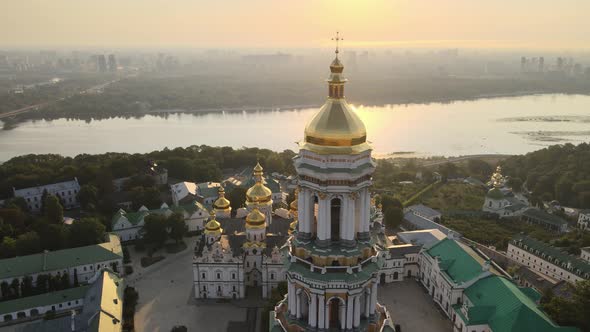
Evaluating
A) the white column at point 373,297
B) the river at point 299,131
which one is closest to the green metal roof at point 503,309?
the white column at point 373,297

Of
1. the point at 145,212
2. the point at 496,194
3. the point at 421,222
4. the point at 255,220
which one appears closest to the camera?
the point at 255,220

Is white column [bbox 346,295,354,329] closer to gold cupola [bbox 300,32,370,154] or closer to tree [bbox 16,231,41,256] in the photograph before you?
gold cupola [bbox 300,32,370,154]

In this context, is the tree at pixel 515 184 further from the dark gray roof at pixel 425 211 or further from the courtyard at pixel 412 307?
the courtyard at pixel 412 307

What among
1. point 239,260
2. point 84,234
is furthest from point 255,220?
point 84,234

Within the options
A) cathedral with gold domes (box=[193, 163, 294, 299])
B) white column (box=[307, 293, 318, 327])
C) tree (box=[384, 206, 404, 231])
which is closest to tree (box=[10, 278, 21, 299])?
cathedral with gold domes (box=[193, 163, 294, 299])

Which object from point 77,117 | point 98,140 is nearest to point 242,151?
point 98,140

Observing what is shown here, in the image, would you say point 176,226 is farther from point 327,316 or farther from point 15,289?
point 327,316

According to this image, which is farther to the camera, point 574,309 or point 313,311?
point 574,309
